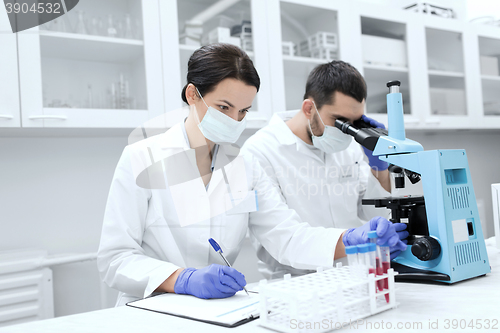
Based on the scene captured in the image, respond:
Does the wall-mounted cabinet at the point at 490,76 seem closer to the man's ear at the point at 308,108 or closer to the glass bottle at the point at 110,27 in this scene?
the man's ear at the point at 308,108

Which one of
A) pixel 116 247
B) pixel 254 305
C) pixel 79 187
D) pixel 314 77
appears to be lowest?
pixel 254 305

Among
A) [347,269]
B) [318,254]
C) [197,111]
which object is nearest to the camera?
[347,269]

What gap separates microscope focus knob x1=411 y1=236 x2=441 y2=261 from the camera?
1.06 metres

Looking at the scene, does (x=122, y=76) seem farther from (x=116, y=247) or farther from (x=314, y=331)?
(x=314, y=331)

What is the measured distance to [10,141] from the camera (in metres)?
1.96

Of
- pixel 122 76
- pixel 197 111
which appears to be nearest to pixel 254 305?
pixel 197 111

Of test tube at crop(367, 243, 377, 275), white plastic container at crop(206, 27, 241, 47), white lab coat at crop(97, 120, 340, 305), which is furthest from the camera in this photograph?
white plastic container at crop(206, 27, 241, 47)

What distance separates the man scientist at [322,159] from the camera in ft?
5.28

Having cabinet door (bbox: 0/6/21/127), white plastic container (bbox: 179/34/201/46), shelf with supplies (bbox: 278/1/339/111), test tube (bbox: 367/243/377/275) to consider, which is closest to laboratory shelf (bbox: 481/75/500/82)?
shelf with supplies (bbox: 278/1/339/111)

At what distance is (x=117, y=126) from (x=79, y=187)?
494 mm

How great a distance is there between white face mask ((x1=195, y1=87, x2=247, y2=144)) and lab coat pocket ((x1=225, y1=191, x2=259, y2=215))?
0.19 meters

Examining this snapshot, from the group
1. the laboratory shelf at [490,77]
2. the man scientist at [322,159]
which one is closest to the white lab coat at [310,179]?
the man scientist at [322,159]

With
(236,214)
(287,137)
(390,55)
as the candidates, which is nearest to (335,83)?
(287,137)

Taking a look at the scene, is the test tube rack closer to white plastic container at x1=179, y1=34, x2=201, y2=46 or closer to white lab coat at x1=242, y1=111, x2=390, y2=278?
white lab coat at x1=242, y1=111, x2=390, y2=278
